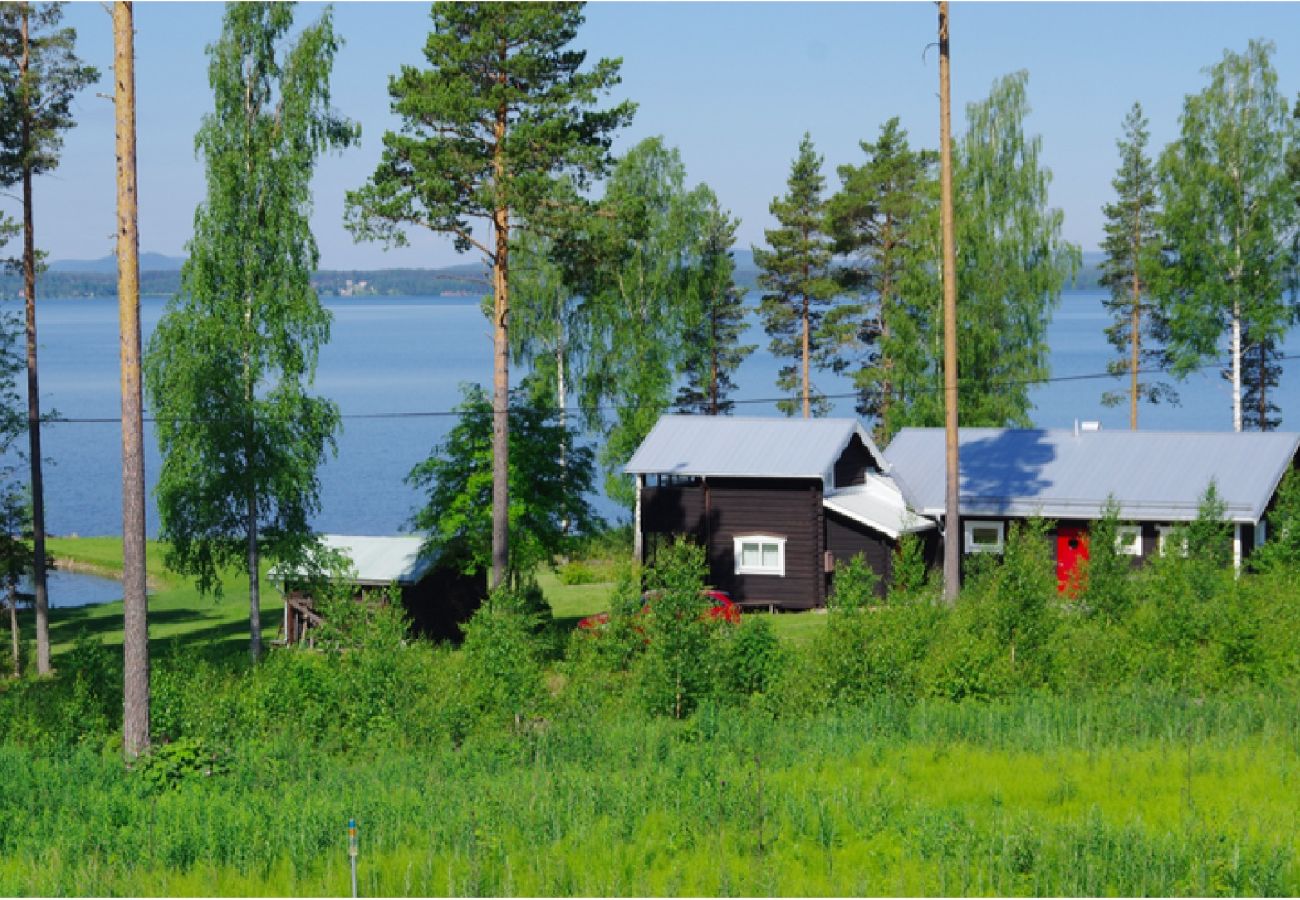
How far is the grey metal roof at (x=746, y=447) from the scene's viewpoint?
39.1 metres

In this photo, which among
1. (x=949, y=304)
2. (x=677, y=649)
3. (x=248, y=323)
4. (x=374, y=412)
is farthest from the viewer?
(x=374, y=412)

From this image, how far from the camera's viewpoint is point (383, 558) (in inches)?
1479

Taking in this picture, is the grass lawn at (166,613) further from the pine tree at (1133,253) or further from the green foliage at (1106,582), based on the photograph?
the pine tree at (1133,253)

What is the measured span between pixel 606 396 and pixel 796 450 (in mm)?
19354

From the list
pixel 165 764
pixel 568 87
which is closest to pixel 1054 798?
pixel 165 764

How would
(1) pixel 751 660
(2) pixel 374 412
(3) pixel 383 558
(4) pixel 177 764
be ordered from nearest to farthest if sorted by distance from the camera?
(4) pixel 177 764
(1) pixel 751 660
(3) pixel 383 558
(2) pixel 374 412

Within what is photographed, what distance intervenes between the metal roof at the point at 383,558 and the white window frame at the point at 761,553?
338 inches

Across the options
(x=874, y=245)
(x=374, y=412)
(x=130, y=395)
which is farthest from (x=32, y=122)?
(x=374, y=412)

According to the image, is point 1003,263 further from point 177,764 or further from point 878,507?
point 177,764

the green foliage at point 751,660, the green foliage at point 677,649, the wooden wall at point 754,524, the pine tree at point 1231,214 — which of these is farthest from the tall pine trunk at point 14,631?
the pine tree at point 1231,214

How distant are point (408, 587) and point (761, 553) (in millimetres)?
9735

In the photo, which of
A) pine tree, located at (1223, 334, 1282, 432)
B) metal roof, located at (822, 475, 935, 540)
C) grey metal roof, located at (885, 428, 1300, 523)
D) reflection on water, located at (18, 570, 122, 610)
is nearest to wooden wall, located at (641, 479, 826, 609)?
metal roof, located at (822, 475, 935, 540)

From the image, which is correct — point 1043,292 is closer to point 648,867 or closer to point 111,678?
point 111,678

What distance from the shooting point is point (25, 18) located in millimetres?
35625
